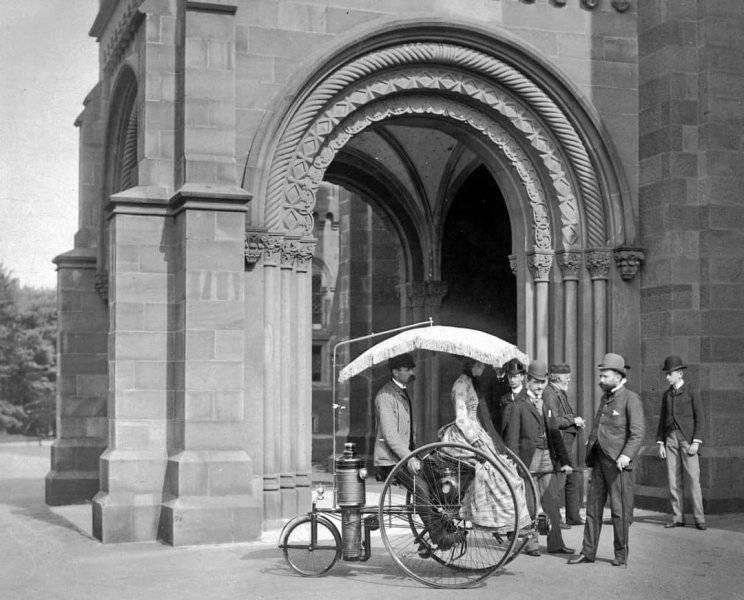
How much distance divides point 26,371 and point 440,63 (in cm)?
4239

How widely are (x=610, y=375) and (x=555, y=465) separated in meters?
1.31

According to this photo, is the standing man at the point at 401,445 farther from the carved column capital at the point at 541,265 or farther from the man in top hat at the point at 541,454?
the carved column capital at the point at 541,265

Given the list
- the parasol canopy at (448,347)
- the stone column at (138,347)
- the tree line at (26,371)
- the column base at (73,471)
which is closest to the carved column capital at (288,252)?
the stone column at (138,347)

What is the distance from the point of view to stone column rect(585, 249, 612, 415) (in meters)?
13.8

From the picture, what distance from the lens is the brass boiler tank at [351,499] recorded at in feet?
29.8

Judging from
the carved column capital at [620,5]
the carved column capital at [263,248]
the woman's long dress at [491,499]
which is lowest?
the woman's long dress at [491,499]

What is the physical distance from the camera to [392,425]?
9.41 meters

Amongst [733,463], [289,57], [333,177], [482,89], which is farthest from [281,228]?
[333,177]

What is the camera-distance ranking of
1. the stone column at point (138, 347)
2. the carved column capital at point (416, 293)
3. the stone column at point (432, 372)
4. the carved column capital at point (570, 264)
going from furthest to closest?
the carved column capital at point (416, 293) → the stone column at point (432, 372) → the carved column capital at point (570, 264) → the stone column at point (138, 347)

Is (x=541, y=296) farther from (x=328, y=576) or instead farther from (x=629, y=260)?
(x=328, y=576)

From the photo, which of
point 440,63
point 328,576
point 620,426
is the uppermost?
point 440,63

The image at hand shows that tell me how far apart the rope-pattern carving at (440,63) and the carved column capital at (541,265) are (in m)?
0.55

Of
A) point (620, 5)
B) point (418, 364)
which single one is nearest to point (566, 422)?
point (620, 5)

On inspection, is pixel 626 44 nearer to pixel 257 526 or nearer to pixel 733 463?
pixel 733 463
